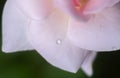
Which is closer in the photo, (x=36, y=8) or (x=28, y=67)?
(x=36, y=8)

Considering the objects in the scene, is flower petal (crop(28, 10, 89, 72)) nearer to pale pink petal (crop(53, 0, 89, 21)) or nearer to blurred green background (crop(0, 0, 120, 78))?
pale pink petal (crop(53, 0, 89, 21))

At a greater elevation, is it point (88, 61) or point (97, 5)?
point (97, 5)

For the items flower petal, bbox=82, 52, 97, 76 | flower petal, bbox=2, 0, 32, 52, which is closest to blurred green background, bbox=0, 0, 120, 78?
flower petal, bbox=82, 52, 97, 76

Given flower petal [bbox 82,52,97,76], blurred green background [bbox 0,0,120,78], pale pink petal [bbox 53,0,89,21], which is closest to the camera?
pale pink petal [bbox 53,0,89,21]

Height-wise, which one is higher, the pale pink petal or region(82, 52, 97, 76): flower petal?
the pale pink petal

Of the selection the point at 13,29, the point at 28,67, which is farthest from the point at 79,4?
the point at 28,67

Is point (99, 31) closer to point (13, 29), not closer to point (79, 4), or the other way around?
point (79, 4)

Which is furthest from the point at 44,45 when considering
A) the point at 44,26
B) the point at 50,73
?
the point at 50,73

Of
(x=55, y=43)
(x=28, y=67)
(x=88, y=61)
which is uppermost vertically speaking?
(x=55, y=43)
